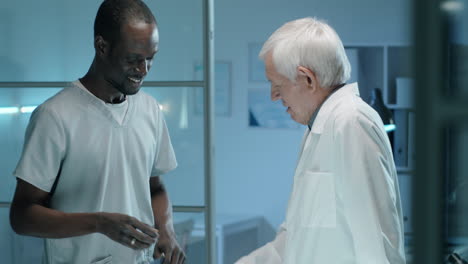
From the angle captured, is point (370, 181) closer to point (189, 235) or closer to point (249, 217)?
point (189, 235)

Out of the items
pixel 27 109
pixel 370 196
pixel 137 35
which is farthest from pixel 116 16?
pixel 27 109

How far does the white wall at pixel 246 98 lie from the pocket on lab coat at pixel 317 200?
4.31 metres

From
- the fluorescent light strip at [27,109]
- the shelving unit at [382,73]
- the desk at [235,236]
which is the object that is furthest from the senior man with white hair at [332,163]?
the shelving unit at [382,73]

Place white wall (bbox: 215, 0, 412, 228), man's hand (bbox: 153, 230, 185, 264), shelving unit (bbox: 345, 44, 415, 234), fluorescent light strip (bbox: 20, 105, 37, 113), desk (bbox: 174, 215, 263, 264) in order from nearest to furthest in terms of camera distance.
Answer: man's hand (bbox: 153, 230, 185, 264)
fluorescent light strip (bbox: 20, 105, 37, 113)
desk (bbox: 174, 215, 263, 264)
shelving unit (bbox: 345, 44, 415, 234)
white wall (bbox: 215, 0, 412, 228)

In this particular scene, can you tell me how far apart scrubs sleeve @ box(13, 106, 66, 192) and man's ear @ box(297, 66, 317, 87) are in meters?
0.66

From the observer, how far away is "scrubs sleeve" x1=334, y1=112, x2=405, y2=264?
4.22 ft

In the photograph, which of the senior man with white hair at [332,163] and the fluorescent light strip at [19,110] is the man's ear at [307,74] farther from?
the fluorescent light strip at [19,110]

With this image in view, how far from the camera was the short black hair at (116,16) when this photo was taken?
5.55 feet

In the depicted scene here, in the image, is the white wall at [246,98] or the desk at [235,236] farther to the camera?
the white wall at [246,98]

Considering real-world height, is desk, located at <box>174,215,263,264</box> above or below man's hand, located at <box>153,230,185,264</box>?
below

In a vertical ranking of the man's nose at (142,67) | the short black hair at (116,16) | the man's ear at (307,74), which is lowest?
the man's ear at (307,74)

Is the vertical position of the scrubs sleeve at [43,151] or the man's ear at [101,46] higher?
the man's ear at [101,46]

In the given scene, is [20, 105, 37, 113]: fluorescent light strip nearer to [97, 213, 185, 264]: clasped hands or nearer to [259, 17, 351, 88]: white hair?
[97, 213, 185, 264]: clasped hands

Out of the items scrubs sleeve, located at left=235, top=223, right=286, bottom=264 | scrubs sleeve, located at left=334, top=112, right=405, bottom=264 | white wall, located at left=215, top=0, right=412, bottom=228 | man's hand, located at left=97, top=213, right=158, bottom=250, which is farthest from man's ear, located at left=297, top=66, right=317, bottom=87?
white wall, located at left=215, top=0, right=412, bottom=228
